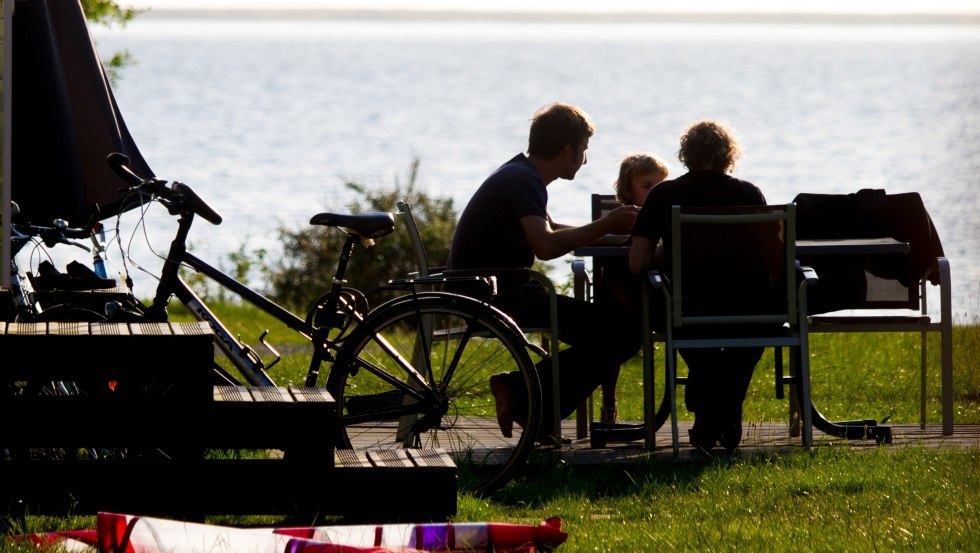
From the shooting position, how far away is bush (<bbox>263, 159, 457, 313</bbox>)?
13.6 m

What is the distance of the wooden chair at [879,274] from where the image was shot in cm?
663

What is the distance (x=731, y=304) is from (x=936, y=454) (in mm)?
974

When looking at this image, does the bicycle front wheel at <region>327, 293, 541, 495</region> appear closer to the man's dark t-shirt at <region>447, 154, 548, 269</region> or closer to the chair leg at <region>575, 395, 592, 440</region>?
the man's dark t-shirt at <region>447, 154, 548, 269</region>

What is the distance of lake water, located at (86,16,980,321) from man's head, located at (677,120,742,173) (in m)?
4.53

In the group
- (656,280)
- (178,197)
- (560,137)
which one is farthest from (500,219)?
(178,197)

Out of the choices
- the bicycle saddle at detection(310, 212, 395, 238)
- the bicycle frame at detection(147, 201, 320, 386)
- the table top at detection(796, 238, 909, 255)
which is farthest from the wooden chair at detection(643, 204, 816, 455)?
the bicycle frame at detection(147, 201, 320, 386)

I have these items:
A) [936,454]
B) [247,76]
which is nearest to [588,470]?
[936,454]

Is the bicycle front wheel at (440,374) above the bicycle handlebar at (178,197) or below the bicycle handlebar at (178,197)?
below

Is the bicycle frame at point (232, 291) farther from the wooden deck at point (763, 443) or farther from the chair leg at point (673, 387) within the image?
Answer: the chair leg at point (673, 387)

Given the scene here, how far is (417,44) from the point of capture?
134 meters

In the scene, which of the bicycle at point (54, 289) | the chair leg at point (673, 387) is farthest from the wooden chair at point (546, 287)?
the bicycle at point (54, 289)

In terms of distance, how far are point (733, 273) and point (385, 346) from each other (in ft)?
4.87

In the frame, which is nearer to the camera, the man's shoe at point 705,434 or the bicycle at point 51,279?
the bicycle at point 51,279

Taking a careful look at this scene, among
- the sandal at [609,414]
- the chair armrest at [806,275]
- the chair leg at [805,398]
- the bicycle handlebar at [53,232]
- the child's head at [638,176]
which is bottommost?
the sandal at [609,414]
